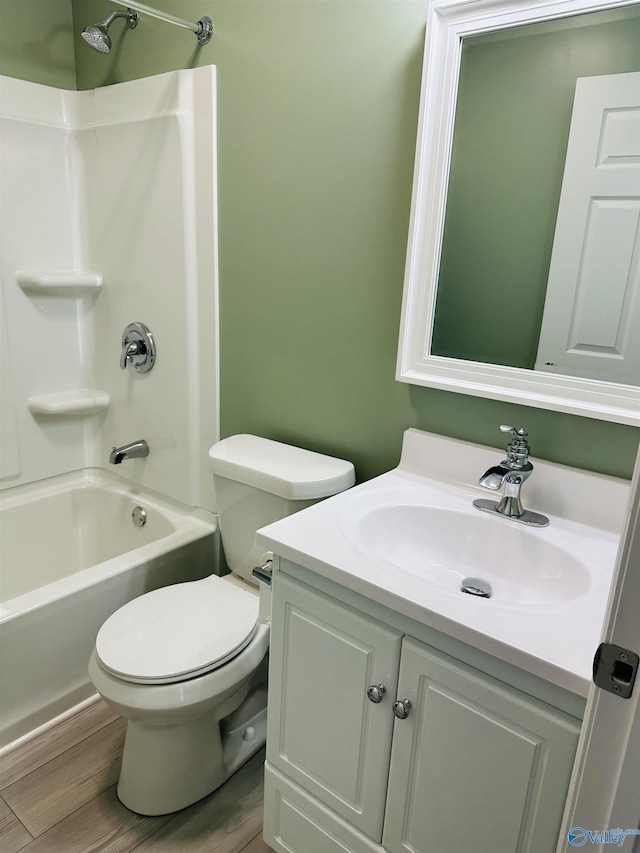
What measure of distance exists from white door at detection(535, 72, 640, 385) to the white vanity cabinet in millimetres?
684

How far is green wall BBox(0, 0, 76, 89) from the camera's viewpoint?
1.96 m

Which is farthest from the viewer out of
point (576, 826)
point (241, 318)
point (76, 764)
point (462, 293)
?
point (241, 318)

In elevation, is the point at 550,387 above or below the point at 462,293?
below

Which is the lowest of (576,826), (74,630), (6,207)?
(74,630)

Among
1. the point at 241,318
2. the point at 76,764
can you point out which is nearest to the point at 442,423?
the point at 241,318

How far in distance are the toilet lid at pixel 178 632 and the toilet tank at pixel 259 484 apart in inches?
5.7

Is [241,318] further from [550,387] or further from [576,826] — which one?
[576,826]

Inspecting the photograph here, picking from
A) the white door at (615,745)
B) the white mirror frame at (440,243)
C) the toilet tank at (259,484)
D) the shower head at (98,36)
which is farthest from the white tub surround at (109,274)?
the white door at (615,745)

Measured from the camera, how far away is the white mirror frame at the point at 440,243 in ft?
3.94

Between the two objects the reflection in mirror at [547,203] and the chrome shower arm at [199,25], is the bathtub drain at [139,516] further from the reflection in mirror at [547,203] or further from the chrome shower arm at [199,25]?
the chrome shower arm at [199,25]

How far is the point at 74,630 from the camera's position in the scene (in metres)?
1.74

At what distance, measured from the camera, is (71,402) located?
224cm

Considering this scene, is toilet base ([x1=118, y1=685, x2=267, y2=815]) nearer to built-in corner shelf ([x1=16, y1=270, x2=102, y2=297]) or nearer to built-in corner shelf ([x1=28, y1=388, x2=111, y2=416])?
built-in corner shelf ([x1=28, y1=388, x2=111, y2=416])

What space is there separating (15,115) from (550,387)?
1913 mm
